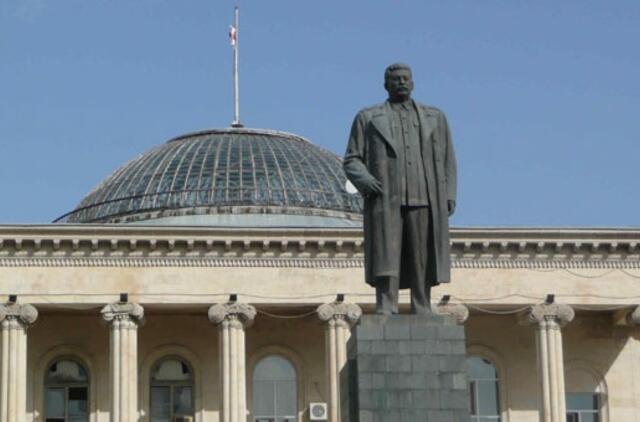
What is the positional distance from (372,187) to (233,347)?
29839 mm

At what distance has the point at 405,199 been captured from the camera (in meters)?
18.3

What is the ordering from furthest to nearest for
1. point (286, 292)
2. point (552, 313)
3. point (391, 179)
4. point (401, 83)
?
point (552, 313) → point (286, 292) → point (401, 83) → point (391, 179)

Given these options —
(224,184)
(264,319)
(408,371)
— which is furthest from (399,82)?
(224,184)

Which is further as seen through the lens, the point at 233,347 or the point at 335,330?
the point at 335,330

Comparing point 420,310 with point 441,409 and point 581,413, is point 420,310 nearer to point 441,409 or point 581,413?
point 441,409

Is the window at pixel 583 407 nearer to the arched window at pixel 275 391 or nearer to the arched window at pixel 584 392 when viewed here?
the arched window at pixel 584 392

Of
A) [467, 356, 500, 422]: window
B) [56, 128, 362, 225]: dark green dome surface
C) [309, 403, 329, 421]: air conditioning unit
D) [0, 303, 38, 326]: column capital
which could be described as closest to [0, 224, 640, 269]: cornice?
[0, 303, 38, 326]: column capital

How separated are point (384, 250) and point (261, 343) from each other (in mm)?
32361

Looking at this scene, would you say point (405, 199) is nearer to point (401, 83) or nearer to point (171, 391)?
point (401, 83)

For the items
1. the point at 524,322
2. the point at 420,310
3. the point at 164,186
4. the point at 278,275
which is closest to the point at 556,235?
the point at 524,322

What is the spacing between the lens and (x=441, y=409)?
17844 mm

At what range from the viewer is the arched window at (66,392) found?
49.2 meters

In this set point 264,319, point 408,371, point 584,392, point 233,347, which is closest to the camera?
point 408,371

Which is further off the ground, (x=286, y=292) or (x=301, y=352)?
(x=286, y=292)
